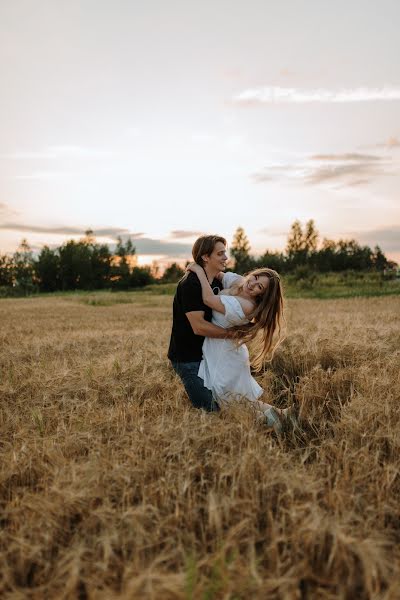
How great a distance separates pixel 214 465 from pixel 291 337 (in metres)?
4.66

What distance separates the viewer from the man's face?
4691 millimetres

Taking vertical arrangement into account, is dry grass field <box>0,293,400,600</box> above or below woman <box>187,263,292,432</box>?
below

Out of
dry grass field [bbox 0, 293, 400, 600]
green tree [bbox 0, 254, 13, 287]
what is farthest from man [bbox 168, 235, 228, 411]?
green tree [bbox 0, 254, 13, 287]

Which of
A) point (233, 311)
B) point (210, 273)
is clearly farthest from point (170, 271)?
point (233, 311)

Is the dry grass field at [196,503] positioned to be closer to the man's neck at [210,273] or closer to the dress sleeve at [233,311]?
the dress sleeve at [233,311]

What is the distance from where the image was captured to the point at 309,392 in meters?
4.49

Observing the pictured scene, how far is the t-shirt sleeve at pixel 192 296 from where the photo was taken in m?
4.59

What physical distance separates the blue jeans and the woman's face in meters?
0.95

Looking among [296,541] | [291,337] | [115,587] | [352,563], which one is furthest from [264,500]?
[291,337]

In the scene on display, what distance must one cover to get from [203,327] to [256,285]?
2.34ft

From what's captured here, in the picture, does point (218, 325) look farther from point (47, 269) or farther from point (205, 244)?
point (47, 269)

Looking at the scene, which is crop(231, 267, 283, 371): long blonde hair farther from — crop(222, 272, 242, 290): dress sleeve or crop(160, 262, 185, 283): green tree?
crop(160, 262, 185, 283): green tree

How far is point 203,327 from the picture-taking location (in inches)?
178

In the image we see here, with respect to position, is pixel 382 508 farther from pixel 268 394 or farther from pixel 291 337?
pixel 291 337
